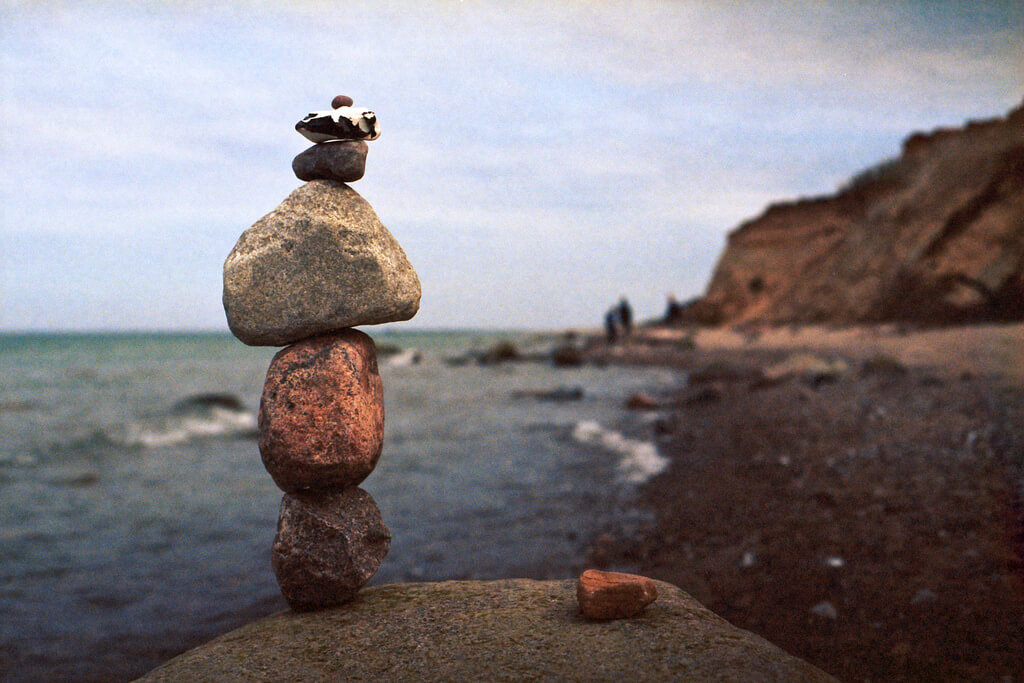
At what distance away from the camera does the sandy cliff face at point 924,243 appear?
17719mm

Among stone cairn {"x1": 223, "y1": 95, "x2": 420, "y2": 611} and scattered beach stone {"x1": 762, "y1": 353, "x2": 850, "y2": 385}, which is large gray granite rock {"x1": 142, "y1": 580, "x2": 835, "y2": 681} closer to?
stone cairn {"x1": 223, "y1": 95, "x2": 420, "y2": 611}

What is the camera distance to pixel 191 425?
50.9 ft

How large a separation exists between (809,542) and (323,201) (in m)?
4.84

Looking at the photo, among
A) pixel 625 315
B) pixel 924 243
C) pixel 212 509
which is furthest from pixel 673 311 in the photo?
pixel 212 509

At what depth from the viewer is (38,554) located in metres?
7.27

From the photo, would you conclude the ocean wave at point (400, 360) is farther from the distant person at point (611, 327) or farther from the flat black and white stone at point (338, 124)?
the flat black and white stone at point (338, 124)

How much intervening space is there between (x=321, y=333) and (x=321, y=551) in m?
1.37

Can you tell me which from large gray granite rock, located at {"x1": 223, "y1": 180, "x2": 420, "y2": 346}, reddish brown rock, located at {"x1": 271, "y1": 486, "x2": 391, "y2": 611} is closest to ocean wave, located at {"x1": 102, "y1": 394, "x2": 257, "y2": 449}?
reddish brown rock, located at {"x1": 271, "y1": 486, "x2": 391, "y2": 611}

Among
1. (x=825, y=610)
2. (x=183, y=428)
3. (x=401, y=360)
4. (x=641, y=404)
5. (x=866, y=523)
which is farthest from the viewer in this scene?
(x=401, y=360)

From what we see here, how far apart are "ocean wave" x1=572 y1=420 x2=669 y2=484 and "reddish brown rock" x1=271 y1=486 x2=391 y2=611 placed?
563 cm

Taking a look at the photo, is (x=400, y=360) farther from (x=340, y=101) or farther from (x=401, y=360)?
(x=340, y=101)

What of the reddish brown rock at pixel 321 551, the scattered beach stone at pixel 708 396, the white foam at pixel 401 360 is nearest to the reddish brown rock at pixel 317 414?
the reddish brown rock at pixel 321 551

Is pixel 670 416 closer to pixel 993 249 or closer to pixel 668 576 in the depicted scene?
pixel 668 576

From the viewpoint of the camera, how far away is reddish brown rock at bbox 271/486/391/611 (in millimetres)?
4164
